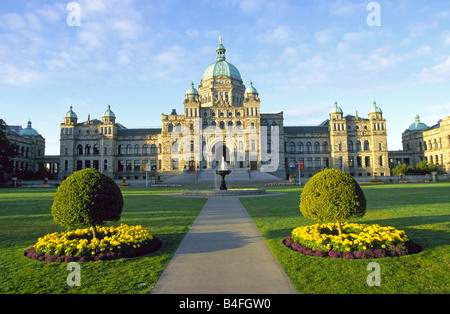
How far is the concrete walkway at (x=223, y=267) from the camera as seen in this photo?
618 centimetres

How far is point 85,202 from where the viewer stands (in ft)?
29.7

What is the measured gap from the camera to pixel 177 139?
72.6 meters

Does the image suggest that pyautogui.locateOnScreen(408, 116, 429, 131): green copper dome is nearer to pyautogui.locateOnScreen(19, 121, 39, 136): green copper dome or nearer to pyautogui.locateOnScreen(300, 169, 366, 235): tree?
pyautogui.locateOnScreen(300, 169, 366, 235): tree

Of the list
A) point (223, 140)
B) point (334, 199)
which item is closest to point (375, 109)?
point (223, 140)

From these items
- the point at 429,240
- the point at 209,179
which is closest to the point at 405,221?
the point at 429,240

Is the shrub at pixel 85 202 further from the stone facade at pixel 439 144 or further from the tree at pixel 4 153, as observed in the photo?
the stone facade at pixel 439 144

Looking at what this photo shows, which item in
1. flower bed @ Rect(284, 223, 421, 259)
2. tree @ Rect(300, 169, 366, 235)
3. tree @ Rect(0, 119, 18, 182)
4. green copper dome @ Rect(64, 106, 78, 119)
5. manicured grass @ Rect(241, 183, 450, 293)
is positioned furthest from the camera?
green copper dome @ Rect(64, 106, 78, 119)

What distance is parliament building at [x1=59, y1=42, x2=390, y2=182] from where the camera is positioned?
6988 cm

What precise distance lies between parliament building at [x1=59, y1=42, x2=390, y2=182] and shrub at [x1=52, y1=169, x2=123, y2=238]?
58.5 metres

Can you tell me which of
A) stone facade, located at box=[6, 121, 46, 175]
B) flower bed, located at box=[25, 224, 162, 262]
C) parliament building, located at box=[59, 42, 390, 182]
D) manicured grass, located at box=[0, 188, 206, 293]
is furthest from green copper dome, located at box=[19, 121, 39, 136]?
flower bed, located at box=[25, 224, 162, 262]

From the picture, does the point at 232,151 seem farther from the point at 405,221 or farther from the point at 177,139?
the point at 405,221

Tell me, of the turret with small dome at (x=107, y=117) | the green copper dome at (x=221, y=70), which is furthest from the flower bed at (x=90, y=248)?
the turret with small dome at (x=107, y=117)
